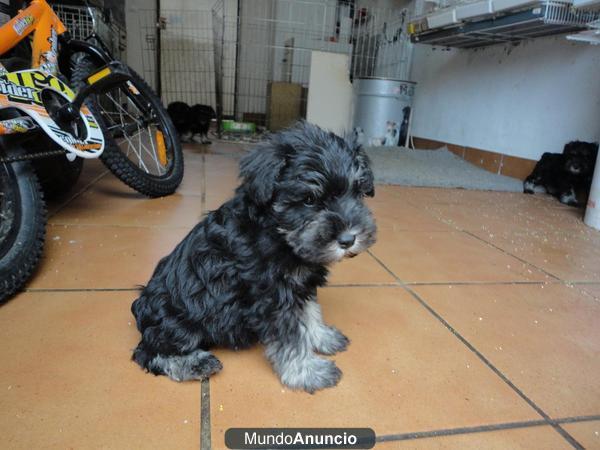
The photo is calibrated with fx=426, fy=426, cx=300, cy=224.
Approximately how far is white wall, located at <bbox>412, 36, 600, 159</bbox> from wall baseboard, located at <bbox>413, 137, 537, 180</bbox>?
73 millimetres

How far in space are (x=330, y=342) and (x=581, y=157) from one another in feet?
11.7

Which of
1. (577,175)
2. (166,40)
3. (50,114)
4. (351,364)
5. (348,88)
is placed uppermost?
(166,40)

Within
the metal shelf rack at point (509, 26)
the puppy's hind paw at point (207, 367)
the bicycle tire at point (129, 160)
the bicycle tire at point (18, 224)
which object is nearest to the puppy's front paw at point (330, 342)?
the puppy's hind paw at point (207, 367)

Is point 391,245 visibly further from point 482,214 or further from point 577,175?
point 577,175

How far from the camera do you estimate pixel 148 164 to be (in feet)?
14.5

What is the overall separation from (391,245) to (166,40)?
337 inches

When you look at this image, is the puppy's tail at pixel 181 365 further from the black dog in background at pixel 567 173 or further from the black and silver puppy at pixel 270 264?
the black dog in background at pixel 567 173

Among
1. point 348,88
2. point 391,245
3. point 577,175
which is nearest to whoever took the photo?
point 391,245

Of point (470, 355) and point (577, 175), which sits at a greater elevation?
point (577, 175)

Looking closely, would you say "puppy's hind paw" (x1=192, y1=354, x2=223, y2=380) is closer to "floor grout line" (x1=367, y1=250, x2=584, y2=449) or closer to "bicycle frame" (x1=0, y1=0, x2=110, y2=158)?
"floor grout line" (x1=367, y1=250, x2=584, y2=449)

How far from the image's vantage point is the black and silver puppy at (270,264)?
127 centimetres

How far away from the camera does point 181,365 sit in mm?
1288

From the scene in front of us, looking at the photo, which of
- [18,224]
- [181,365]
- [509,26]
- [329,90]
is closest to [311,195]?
[181,365]

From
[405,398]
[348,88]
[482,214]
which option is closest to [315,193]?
[405,398]
